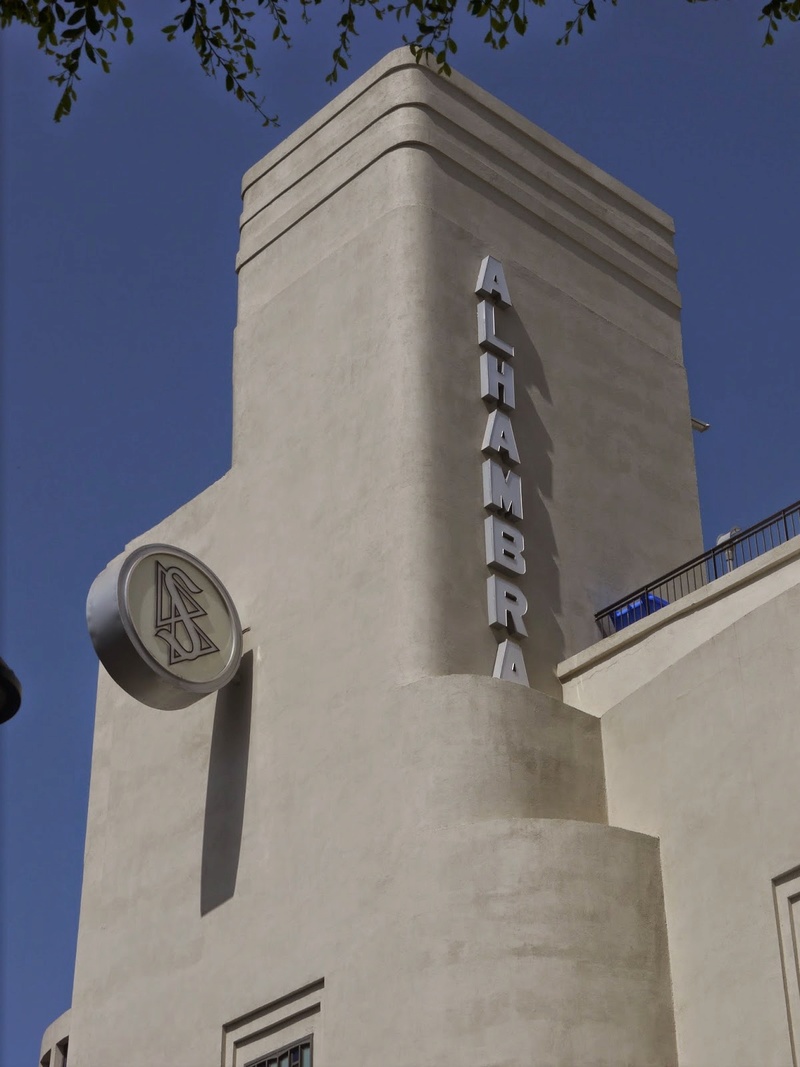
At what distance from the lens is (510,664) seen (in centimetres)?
2073

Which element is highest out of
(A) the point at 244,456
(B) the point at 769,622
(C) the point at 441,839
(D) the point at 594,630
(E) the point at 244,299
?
(E) the point at 244,299

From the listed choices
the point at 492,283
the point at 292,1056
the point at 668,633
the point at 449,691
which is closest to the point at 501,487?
the point at 668,633

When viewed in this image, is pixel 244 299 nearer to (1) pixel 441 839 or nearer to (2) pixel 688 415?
(2) pixel 688 415

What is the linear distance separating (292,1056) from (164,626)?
16.5 feet

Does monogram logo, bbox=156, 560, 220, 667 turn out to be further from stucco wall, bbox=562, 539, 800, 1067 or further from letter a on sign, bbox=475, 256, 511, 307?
letter a on sign, bbox=475, 256, 511, 307

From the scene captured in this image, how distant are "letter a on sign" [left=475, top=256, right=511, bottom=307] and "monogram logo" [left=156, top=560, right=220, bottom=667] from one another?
17.2 ft

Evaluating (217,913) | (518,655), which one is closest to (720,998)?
(518,655)

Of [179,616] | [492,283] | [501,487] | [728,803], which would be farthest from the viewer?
[492,283]

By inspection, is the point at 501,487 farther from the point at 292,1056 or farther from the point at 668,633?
the point at 292,1056

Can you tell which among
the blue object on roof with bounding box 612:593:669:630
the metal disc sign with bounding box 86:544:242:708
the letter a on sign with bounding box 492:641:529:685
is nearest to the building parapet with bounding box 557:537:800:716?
the letter a on sign with bounding box 492:641:529:685

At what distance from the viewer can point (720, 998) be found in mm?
17359

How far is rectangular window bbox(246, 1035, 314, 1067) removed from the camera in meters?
19.1

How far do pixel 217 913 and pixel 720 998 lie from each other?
6.21 metres

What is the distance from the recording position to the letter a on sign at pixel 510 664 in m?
20.6
